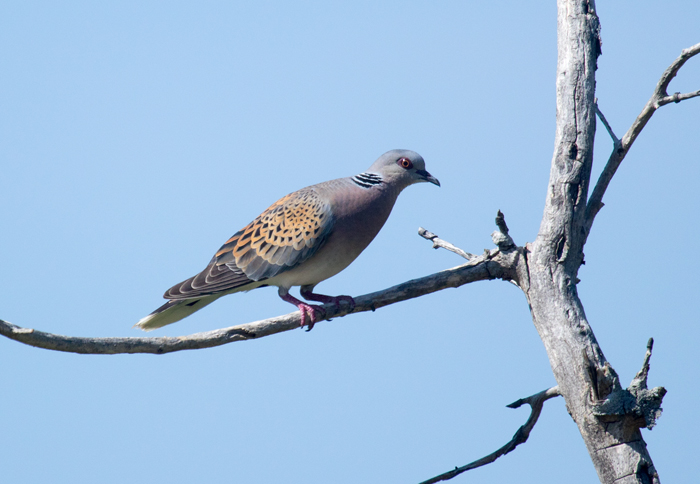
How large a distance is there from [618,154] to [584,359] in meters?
1.28

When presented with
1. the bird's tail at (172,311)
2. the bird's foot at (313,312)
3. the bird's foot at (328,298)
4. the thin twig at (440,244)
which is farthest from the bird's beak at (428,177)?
the bird's tail at (172,311)

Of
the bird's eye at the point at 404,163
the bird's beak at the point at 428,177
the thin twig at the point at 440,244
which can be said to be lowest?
the thin twig at the point at 440,244

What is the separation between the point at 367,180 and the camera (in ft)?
16.5

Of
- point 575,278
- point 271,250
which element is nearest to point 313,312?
point 271,250

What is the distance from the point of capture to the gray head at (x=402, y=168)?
5.14m

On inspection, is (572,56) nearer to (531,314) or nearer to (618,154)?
(618,154)

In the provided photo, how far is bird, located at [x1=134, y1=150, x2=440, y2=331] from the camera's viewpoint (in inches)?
190

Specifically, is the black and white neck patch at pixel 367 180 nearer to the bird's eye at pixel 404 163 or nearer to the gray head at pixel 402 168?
the gray head at pixel 402 168

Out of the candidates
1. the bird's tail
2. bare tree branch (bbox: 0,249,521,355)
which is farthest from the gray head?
the bird's tail

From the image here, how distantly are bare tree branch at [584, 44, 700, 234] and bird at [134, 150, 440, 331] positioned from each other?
150 cm

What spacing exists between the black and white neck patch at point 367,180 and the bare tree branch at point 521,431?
1.95 m

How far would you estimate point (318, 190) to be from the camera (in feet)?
16.7

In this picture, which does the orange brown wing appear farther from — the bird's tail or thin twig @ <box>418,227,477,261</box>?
thin twig @ <box>418,227,477,261</box>

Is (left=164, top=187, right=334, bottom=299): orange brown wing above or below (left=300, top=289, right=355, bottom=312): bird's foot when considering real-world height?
above
